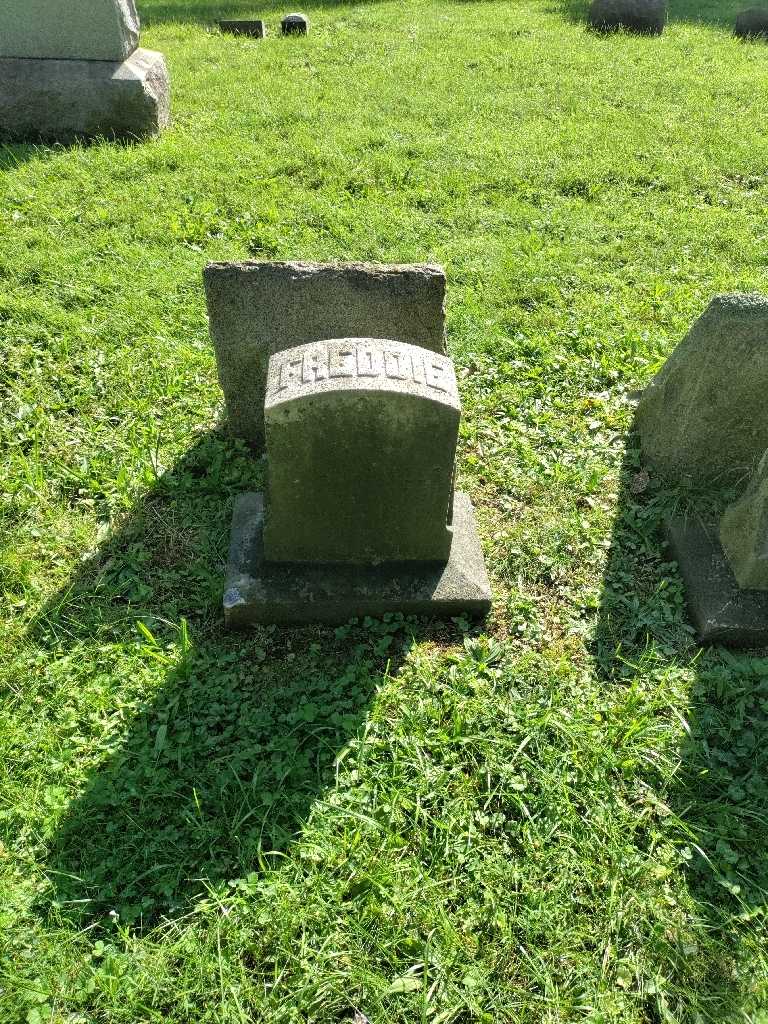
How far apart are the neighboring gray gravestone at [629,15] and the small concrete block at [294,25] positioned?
3.95 m

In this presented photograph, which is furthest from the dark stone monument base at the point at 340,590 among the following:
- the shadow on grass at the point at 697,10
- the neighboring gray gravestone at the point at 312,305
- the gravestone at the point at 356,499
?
the shadow on grass at the point at 697,10

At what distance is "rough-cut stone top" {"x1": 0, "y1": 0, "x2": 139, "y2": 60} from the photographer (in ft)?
20.0

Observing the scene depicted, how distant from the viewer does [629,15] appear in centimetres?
989

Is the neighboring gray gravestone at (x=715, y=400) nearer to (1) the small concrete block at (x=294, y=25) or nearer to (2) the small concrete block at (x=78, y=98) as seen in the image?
(2) the small concrete block at (x=78, y=98)

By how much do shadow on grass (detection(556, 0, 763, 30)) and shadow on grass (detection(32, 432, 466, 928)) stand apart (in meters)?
10.8

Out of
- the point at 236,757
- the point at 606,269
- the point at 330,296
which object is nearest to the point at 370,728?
the point at 236,757

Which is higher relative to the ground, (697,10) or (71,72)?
(697,10)

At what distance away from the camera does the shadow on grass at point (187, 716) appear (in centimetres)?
226

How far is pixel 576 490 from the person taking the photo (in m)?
3.67

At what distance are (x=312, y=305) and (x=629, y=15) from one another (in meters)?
9.32

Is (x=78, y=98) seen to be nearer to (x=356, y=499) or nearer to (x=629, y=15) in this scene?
(x=356, y=499)

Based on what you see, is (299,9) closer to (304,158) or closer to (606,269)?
(304,158)

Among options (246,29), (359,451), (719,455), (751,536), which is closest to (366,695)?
(359,451)

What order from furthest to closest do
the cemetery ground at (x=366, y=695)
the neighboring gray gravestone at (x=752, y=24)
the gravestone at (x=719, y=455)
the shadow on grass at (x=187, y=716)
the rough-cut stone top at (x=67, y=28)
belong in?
1. the neighboring gray gravestone at (x=752, y=24)
2. the rough-cut stone top at (x=67, y=28)
3. the gravestone at (x=719, y=455)
4. the shadow on grass at (x=187, y=716)
5. the cemetery ground at (x=366, y=695)
